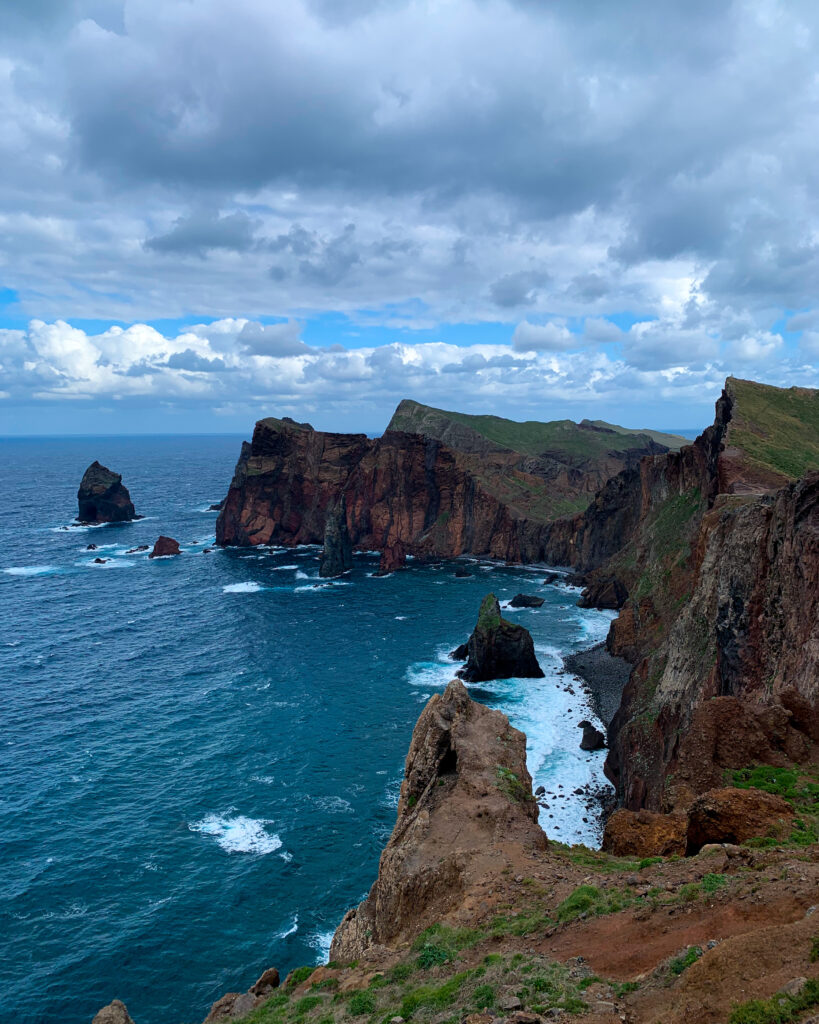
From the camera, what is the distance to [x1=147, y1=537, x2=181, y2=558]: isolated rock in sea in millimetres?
143500

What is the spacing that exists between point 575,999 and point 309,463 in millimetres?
153008

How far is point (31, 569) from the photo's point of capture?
434ft

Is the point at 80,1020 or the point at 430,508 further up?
the point at 430,508

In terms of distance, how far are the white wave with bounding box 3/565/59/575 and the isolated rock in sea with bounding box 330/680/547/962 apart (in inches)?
4815

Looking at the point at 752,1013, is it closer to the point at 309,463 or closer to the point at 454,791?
the point at 454,791

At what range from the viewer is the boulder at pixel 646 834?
25562 millimetres

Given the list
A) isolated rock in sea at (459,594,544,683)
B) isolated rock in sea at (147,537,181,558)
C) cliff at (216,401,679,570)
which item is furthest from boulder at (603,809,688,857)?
isolated rock in sea at (147,537,181,558)

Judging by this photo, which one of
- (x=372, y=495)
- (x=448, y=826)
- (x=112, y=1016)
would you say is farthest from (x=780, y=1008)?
(x=372, y=495)

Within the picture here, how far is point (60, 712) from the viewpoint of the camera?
2736 inches

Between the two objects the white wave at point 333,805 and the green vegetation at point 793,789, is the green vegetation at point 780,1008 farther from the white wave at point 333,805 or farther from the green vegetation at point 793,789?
the white wave at point 333,805

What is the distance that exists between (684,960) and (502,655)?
69.1 meters

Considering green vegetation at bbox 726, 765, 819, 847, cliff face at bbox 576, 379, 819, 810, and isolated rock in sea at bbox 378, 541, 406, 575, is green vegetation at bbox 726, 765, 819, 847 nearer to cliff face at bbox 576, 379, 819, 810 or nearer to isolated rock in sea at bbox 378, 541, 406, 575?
cliff face at bbox 576, 379, 819, 810

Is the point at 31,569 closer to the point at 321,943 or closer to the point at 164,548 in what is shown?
the point at 164,548

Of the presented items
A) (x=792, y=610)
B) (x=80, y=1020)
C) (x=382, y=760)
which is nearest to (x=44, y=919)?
(x=80, y=1020)
